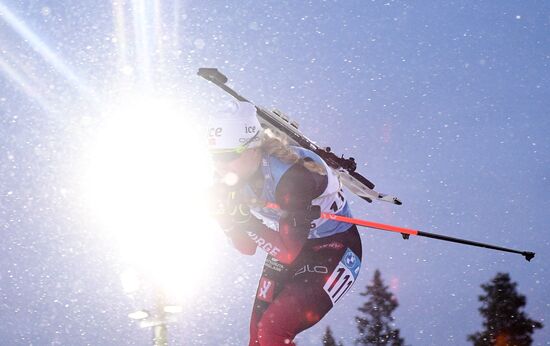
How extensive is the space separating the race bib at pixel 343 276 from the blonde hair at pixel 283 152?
87 cm


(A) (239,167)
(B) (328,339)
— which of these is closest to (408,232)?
(A) (239,167)

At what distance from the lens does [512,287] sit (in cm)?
2336

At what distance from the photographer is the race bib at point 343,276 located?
172 inches

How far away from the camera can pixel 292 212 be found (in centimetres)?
393

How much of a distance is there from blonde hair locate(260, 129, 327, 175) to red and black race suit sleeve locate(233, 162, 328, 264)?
5cm

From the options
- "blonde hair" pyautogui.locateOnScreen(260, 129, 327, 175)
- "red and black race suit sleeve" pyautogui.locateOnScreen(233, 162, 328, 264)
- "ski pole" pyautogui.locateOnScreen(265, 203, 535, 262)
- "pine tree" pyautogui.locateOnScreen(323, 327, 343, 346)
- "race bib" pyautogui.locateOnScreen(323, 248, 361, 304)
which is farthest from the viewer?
"pine tree" pyautogui.locateOnScreen(323, 327, 343, 346)

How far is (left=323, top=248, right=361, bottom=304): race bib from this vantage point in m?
4.36

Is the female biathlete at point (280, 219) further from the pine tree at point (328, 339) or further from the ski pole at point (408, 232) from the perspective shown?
the pine tree at point (328, 339)

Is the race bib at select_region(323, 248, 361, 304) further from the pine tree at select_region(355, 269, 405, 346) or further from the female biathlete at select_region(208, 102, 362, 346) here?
the pine tree at select_region(355, 269, 405, 346)

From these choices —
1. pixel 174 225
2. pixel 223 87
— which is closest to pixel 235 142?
pixel 223 87

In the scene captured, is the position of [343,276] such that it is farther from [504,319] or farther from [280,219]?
[504,319]

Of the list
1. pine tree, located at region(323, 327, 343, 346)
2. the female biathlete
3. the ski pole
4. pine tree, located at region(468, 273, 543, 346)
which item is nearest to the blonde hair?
the female biathlete

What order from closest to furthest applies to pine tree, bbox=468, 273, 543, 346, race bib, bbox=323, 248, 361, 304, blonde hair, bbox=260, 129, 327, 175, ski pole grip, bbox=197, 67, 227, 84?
blonde hair, bbox=260, 129, 327, 175
race bib, bbox=323, 248, 361, 304
ski pole grip, bbox=197, 67, 227, 84
pine tree, bbox=468, 273, 543, 346

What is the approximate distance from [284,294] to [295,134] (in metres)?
1.65
